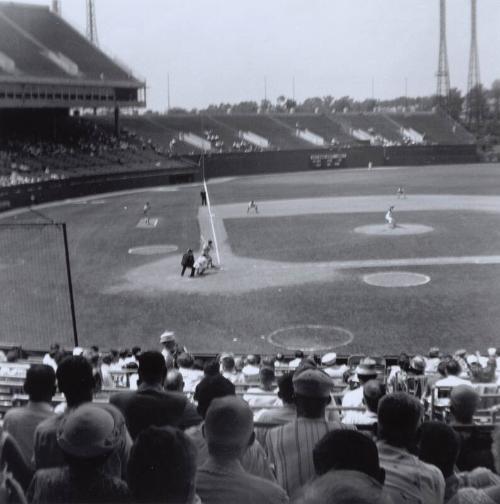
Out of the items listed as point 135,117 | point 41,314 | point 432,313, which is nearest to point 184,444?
point 432,313

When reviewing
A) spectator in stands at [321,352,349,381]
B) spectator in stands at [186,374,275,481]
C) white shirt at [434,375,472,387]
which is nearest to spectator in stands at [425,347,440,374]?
spectator in stands at [321,352,349,381]

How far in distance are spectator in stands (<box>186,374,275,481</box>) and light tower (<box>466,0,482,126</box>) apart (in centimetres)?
7847

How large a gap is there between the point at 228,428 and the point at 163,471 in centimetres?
59

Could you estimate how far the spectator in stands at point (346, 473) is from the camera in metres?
2.98

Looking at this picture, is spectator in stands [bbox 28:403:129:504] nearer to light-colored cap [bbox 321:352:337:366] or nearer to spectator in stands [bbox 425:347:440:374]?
spectator in stands [bbox 425:347:440:374]

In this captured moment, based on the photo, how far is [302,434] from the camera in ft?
15.8

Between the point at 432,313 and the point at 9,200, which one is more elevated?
the point at 9,200

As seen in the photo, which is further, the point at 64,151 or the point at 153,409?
the point at 64,151

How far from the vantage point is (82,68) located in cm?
6994

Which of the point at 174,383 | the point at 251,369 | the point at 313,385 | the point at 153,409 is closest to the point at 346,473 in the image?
the point at 313,385

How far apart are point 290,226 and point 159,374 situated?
32899mm

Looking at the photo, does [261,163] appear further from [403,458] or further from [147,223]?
[403,458]

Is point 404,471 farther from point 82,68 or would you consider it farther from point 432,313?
point 82,68

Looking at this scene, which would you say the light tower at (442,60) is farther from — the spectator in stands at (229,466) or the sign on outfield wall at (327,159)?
the spectator in stands at (229,466)
